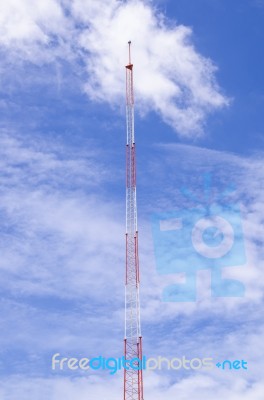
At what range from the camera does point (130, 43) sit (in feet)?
435

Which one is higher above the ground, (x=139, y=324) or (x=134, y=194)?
(x=134, y=194)

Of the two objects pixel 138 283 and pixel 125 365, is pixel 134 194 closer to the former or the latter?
pixel 138 283

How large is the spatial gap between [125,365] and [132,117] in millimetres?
46610

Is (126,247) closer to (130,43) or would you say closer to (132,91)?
(132,91)

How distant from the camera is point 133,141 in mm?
129625

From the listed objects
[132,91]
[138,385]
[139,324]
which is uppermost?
[132,91]

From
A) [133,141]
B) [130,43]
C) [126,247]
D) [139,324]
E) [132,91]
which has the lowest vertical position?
[139,324]

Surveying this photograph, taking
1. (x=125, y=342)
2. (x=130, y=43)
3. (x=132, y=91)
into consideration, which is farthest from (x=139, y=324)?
(x=130, y=43)

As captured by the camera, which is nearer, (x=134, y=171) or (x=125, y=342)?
(x=125, y=342)

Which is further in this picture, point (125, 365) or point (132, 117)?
point (132, 117)

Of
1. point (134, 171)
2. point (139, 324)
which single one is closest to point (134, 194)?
point (134, 171)

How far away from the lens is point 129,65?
132000mm

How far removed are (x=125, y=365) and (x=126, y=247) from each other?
21.3 meters

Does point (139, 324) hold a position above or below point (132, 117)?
below
